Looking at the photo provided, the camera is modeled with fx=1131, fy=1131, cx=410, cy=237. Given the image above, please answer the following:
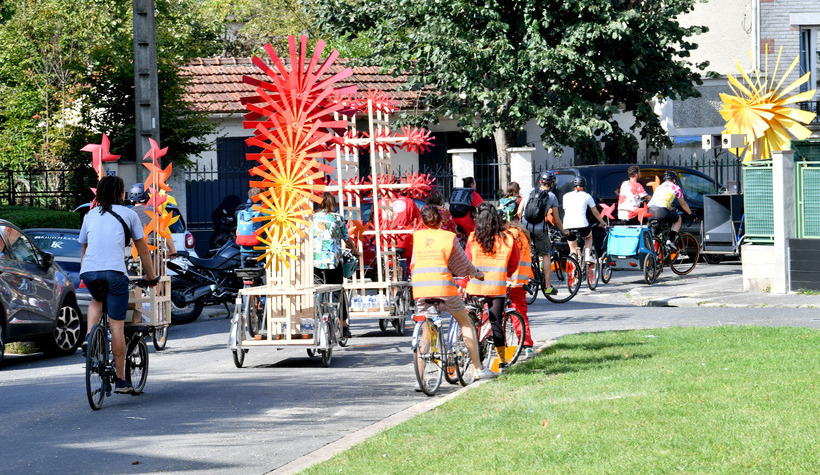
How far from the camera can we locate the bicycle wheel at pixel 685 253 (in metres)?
21.4

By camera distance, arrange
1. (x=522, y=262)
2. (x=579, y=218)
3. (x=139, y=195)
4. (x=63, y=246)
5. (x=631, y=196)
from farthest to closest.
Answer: (x=631, y=196) → (x=579, y=218) → (x=63, y=246) → (x=139, y=195) → (x=522, y=262)

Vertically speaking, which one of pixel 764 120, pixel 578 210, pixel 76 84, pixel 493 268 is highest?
pixel 76 84

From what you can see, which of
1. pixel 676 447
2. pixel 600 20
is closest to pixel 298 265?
pixel 676 447

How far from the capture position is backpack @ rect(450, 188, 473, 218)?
701 inches

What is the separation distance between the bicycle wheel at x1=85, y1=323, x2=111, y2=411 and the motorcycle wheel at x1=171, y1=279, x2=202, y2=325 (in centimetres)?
738

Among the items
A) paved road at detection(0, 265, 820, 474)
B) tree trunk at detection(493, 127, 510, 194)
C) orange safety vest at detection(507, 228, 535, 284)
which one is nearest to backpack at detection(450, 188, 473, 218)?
paved road at detection(0, 265, 820, 474)

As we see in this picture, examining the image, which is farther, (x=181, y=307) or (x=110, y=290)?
(x=181, y=307)

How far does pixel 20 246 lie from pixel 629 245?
34.3 feet

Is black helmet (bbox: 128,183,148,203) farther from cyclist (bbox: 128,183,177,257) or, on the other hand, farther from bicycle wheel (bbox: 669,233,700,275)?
bicycle wheel (bbox: 669,233,700,275)

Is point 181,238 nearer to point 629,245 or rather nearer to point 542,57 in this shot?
point 629,245

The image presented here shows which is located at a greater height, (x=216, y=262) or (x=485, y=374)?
(x=216, y=262)

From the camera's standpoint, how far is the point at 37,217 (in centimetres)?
1992

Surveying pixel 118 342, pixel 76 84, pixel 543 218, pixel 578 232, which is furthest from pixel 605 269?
pixel 76 84

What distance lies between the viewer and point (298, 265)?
12141 mm
